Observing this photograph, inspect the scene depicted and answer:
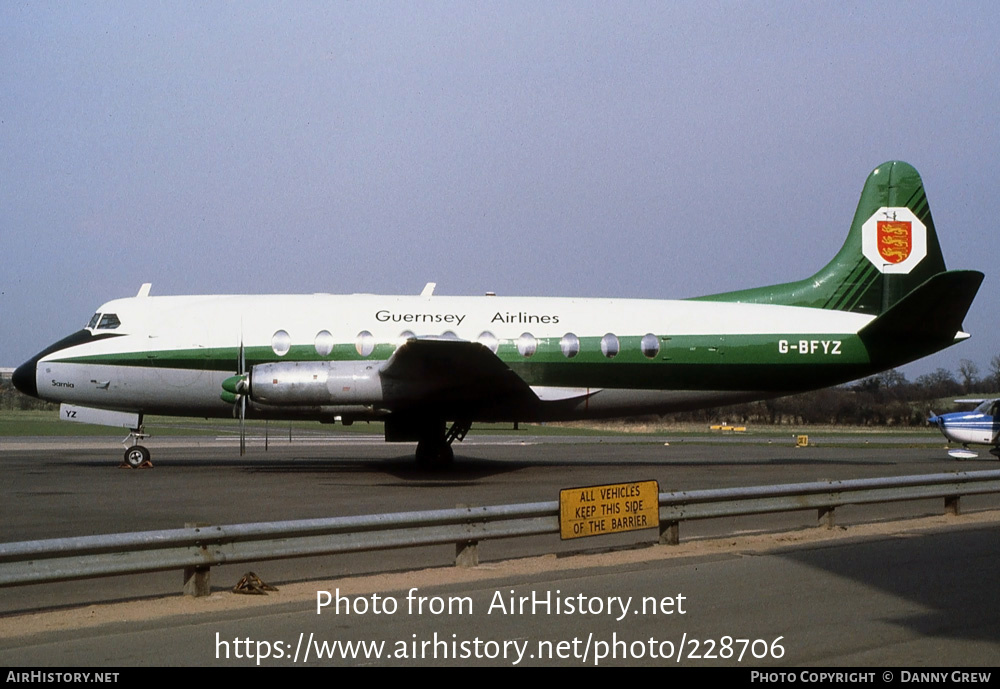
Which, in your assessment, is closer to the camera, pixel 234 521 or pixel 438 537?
pixel 438 537

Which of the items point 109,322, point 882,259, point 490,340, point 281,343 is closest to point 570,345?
point 490,340

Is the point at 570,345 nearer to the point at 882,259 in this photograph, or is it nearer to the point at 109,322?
the point at 882,259

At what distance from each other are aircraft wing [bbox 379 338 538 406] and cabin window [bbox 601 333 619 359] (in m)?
2.08

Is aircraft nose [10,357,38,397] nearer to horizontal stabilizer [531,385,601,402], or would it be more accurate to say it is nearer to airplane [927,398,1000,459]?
horizontal stabilizer [531,385,601,402]

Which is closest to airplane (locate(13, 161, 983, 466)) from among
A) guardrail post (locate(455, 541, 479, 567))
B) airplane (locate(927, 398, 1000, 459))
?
airplane (locate(927, 398, 1000, 459))

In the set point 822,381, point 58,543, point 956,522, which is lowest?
point 956,522

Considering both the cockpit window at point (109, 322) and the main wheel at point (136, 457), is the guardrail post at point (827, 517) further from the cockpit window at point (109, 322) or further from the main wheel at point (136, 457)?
the cockpit window at point (109, 322)

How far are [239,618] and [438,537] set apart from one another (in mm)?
2464

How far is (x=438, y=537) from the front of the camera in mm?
9391

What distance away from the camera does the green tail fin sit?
23.2 metres
